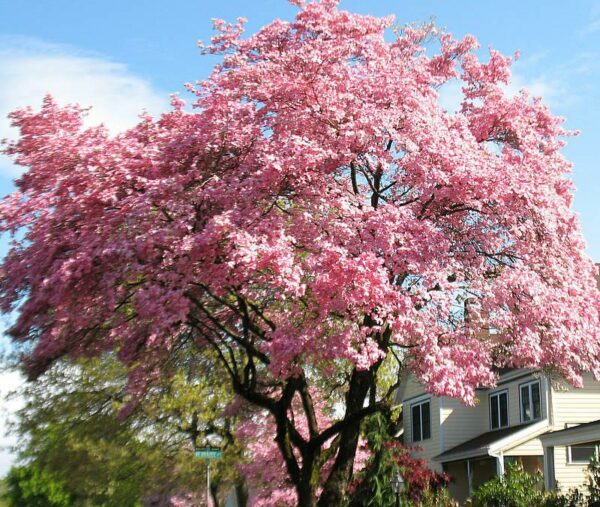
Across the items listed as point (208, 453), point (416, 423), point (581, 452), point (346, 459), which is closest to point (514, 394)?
point (581, 452)

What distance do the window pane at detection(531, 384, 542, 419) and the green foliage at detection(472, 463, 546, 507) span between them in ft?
27.6

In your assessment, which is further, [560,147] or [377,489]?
[377,489]

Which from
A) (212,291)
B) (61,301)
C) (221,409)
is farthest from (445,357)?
(221,409)

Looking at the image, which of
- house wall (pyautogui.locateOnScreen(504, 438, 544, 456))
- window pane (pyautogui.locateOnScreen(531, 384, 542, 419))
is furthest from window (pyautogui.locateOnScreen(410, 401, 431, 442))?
house wall (pyautogui.locateOnScreen(504, 438, 544, 456))

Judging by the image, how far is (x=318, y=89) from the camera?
1844 cm

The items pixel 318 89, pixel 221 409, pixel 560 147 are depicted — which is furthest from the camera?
pixel 221 409

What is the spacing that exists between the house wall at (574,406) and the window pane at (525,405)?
1853 mm

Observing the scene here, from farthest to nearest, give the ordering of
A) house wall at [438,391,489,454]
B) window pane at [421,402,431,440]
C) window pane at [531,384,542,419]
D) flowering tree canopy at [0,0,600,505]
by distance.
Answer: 1. window pane at [421,402,431,440]
2. house wall at [438,391,489,454]
3. window pane at [531,384,542,419]
4. flowering tree canopy at [0,0,600,505]

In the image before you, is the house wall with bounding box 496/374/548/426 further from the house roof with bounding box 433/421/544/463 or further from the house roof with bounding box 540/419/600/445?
the house roof with bounding box 540/419/600/445

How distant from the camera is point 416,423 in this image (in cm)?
4138

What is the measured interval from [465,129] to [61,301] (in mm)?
9468

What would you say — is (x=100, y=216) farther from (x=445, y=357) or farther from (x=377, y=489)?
(x=377, y=489)

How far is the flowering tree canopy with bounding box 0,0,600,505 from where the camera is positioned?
16922mm

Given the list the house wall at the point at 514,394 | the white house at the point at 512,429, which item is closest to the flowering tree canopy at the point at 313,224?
the white house at the point at 512,429
